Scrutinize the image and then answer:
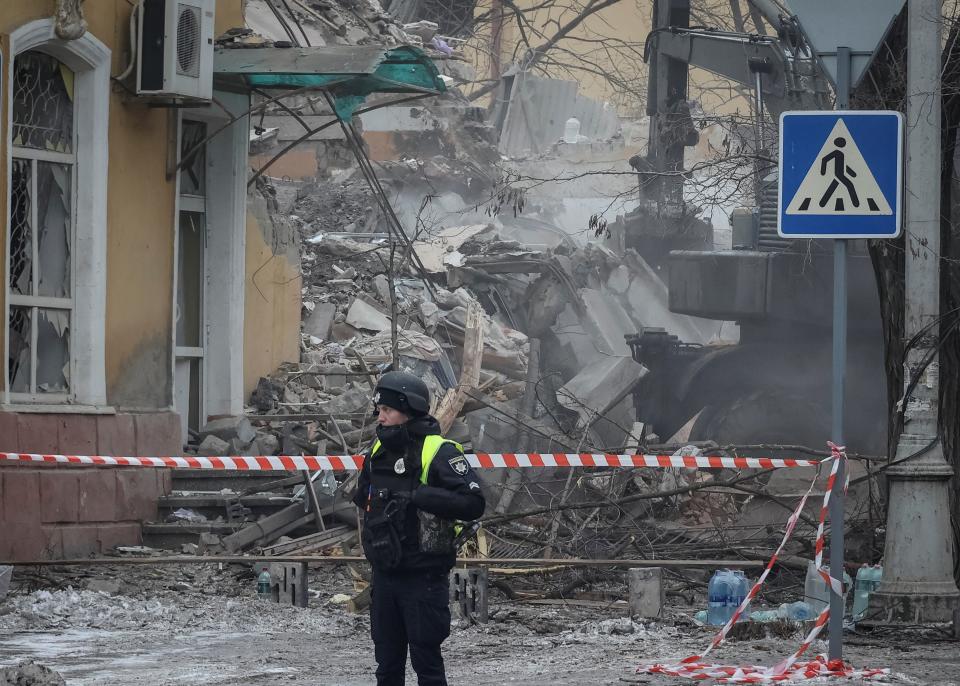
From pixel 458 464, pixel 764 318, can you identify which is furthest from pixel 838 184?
pixel 764 318

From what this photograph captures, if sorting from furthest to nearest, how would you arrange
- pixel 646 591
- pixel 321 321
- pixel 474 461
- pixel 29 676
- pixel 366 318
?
pixel 366 318
pixel 321 321
pixel 474 461
pixel 646 591
pixel 29 676

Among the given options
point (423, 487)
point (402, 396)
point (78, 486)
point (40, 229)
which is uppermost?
point (40, 229)

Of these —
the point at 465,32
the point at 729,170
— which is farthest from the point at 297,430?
the point at 465,32

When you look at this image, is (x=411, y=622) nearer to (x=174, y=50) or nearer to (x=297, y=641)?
(x=297, y=641)

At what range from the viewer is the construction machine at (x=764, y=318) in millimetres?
16375

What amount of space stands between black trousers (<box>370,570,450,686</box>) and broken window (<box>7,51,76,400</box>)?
6.06 meters

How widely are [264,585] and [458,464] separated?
4405 millimetres

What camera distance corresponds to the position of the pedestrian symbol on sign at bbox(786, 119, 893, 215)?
7.52 meters

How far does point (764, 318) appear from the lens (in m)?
17.1

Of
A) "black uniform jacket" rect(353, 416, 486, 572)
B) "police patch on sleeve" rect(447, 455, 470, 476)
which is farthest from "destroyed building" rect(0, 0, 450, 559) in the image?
"police patch on sleeve" rect(447, 455, 470, 476)

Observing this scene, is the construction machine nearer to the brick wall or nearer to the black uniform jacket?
the brick wall

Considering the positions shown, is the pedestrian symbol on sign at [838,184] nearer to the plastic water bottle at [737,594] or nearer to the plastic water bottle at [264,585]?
the plastic water bottle at [737,594]

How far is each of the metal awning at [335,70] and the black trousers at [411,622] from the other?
699 cm

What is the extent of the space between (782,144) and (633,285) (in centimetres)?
2062
